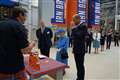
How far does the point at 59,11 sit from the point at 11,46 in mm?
20750

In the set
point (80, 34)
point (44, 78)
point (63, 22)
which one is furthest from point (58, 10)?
point (44, 78)

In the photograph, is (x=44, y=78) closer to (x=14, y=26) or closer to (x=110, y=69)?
(x=14, y=26)

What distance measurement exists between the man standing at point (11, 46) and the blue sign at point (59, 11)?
2046 centimetres

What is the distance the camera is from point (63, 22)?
25906 millimetres

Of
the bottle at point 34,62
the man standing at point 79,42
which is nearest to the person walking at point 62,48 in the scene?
the man standing at point 79,42

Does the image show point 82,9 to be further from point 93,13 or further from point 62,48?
point 62,48

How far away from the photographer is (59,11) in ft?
83.3

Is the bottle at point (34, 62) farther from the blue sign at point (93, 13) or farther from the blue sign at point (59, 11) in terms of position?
the blue sign at point (93, 13)

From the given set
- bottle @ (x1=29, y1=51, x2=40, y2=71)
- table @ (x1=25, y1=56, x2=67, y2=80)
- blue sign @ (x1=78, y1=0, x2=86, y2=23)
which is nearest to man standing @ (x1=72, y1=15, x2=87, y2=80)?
table @ (x1=25, y1=56, x2=67, y2=80)

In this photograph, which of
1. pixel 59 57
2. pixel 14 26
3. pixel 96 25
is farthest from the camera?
pixel 96 25

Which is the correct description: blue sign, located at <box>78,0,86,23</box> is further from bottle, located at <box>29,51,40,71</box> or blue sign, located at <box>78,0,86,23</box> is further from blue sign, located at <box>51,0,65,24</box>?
bottle, located at <box>29,51,40,71</box>

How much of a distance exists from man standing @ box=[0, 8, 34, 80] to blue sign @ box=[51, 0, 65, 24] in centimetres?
2046

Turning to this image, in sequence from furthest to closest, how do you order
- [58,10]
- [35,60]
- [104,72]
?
[58,10] < [104,72] < [35,60]

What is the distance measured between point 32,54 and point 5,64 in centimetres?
112
